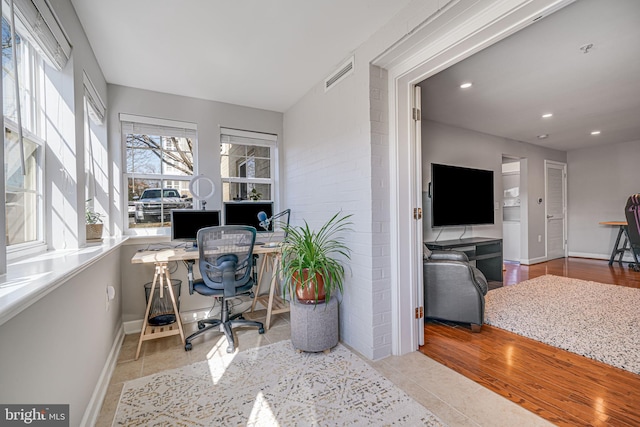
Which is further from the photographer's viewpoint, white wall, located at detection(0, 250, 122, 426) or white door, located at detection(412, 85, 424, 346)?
white door, located at detection(412, 85, 424, 346)

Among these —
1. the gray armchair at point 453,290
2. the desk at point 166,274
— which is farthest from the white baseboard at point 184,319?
the gray armchair at point 453,290

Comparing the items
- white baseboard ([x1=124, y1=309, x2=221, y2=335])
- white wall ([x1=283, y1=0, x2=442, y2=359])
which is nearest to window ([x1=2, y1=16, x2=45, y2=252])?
white baseboard ([x1=124, y1=309, x2=221, y2=335])

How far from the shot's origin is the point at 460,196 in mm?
3793

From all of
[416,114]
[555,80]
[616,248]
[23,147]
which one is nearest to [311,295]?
[416,114]

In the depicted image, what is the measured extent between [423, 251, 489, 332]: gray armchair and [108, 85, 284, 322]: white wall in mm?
2378

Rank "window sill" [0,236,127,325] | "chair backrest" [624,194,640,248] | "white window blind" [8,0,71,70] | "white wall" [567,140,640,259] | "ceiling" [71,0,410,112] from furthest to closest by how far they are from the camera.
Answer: "white wall" [567,140,640,259] < "chair backrest" [624,194,640,248] < "ceiling" [71,0,410,112] < "white window blind" [8,0,71,70] < "window sill" [0,236,127,325]

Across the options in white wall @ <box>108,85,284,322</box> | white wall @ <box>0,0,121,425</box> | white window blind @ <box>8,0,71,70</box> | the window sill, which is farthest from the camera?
white wall @ <box>108,85,284,322</box>

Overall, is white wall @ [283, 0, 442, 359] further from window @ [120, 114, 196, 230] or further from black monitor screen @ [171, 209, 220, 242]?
window @ [120, 114, 196, 230]

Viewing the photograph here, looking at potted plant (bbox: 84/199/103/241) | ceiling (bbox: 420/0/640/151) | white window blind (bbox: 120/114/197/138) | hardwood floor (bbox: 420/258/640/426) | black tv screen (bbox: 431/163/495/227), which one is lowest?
hardwood floor (bbox: 420/258/640/426)

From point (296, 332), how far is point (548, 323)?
2400 millimetres

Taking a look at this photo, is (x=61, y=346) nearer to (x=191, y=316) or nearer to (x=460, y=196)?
(x=191, y=316)

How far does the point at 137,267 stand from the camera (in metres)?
2.79

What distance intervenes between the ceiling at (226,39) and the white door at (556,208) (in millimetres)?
5774

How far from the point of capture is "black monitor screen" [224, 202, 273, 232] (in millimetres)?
3086
